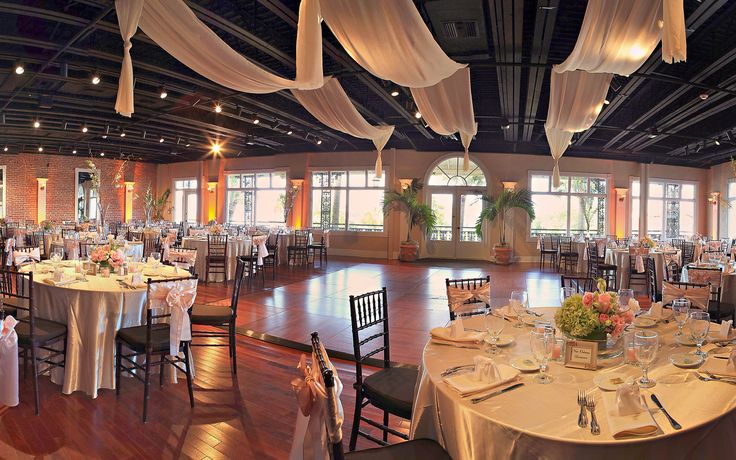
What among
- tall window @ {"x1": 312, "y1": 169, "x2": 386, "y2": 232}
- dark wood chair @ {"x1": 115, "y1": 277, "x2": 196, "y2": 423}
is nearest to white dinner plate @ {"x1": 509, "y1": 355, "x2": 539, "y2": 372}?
dark wood chair @ {"x1": 115, "y1": 277, "x2": 196, "y2": 423}

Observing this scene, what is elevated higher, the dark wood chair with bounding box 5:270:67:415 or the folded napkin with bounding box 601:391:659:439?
the folded napkin with bounding box 601:391:659:439

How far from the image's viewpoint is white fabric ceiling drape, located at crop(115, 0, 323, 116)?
411 centimetres

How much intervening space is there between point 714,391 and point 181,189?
19.9 metres

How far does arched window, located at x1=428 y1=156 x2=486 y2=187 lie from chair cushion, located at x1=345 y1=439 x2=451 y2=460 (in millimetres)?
13083

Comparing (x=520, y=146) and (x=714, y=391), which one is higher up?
(x=520, y=146)

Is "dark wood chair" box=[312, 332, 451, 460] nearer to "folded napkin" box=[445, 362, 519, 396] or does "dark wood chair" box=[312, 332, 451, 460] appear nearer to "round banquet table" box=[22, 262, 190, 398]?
"folded napkin" box=[445, 362, 519, 396]

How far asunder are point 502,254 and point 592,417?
1230cm

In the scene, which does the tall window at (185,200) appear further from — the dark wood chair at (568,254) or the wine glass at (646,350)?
the wine glass at (646,350)

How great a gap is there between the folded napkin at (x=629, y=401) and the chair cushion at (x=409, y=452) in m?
0.64

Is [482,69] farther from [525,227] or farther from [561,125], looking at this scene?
[525,227]

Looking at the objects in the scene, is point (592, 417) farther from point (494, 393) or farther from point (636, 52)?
point (636, 52)

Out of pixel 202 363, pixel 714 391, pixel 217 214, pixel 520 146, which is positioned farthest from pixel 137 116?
pixel 714 391

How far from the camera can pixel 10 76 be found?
891cm

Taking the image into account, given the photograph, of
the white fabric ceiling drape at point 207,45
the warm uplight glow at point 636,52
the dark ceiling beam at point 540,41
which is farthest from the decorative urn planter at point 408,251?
the warm uplight glow at point 636,52
